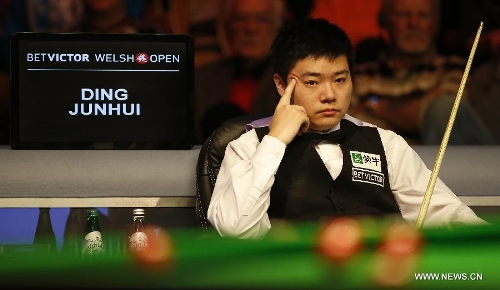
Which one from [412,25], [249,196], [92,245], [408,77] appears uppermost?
[412,25]

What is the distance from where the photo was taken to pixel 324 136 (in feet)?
7.99

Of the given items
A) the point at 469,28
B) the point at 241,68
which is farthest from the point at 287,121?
the point at 469,28

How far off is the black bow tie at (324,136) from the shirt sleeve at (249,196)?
0.24 meters

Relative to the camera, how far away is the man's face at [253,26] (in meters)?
5.45

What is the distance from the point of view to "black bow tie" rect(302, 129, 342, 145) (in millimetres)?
2436

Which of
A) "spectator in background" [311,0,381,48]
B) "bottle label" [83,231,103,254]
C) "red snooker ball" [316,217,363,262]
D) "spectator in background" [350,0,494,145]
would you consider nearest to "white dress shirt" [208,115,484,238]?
"bottle label" [83,231,103,254]

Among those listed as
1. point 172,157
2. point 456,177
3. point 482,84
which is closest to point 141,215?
point 172,157

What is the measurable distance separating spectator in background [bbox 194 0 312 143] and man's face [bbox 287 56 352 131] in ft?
10.1

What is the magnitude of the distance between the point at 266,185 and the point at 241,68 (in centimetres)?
339

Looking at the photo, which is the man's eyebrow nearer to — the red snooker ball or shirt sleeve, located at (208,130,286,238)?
shirt sleeve, located at (208,130,286,238)

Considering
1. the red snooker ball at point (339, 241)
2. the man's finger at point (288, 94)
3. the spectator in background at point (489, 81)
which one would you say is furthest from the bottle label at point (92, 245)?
the spectator in background at point (489, 81)

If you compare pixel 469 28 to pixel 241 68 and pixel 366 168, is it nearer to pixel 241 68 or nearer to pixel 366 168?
pixel 241 68

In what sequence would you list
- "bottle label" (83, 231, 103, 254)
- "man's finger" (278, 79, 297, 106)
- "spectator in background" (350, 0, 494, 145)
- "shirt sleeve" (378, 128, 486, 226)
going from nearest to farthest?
1. "bottle label" (83, 231, 103, 254)
2. "man's finger" (278, 79, 297, 106)
3. "shirt sleeve" (378, 128, 486, 226)
4. "spectator in background" (350, 0, 494, 145)
